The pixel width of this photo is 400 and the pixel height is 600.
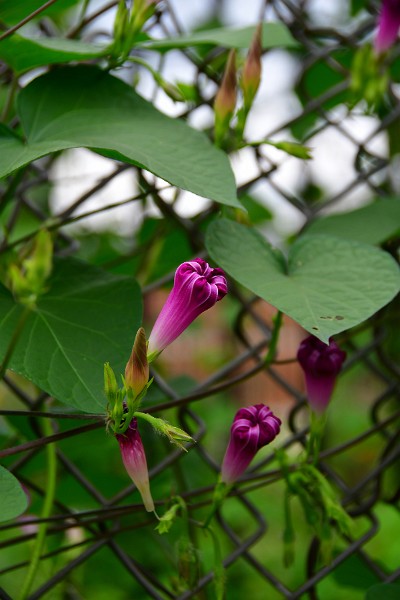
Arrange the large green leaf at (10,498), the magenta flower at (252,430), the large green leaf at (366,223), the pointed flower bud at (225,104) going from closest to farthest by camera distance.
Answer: the large green leaf at (10,498)
the magenta flower at (252,430)
the pointed flower bud at (225,104)
the large green leaf at (366,223)

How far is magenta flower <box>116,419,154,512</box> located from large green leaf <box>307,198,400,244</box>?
37 centimetres

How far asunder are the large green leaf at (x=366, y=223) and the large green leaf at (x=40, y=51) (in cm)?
31

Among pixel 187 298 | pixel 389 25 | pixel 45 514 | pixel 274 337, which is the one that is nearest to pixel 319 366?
pixel 274 337

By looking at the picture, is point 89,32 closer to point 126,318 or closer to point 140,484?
point 126,318

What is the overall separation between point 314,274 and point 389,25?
0.32 metres

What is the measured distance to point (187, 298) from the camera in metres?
0.52

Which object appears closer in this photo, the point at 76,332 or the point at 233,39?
the point at 76,332

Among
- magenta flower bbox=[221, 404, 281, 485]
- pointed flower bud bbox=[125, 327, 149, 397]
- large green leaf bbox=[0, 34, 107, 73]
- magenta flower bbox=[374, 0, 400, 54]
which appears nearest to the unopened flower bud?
pointed flower bud bbox=[125, 327, 149, 397]

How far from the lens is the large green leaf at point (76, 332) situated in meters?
0.55

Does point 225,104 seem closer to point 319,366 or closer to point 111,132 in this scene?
point 111,132

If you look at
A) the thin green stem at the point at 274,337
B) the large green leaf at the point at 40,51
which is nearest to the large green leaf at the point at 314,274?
the thin green stem at the point at 274,337

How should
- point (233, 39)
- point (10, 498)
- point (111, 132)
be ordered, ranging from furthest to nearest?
point (233, 39) < point (111, 132) < point (10, 498)

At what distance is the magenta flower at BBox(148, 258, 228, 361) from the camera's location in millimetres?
512

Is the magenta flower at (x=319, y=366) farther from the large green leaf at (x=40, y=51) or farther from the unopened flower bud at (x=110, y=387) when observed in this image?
the large green leaf at (x=40, y=51)
